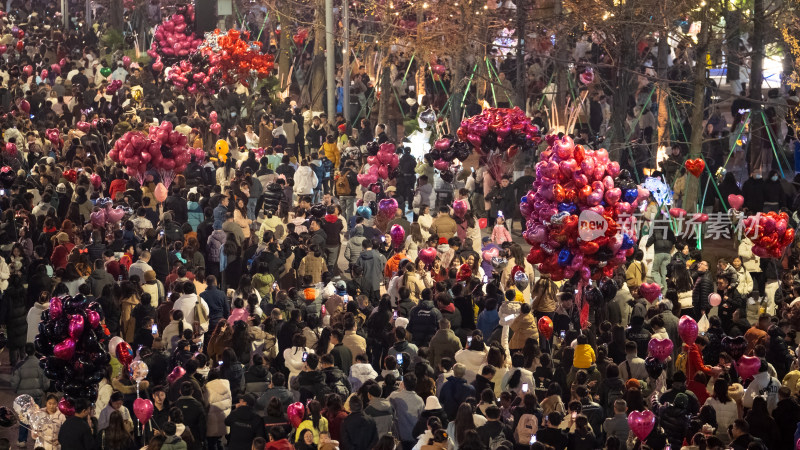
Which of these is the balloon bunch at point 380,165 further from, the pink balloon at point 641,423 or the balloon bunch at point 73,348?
the pink balloon at point 641,423

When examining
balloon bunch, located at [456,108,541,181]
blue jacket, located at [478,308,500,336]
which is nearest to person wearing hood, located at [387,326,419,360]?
blue jacket, located at [478,308,500,336]

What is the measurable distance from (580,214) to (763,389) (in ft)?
11.0

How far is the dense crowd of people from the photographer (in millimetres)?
12508

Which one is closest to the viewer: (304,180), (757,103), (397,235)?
(397,235)

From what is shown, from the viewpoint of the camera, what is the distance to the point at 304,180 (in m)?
21.8

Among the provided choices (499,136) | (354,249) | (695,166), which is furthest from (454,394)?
(499,136)

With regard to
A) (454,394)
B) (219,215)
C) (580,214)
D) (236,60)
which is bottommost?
(454,394)

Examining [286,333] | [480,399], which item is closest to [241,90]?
[286,333]

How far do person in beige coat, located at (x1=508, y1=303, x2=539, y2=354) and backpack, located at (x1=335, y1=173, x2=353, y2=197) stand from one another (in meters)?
7.49

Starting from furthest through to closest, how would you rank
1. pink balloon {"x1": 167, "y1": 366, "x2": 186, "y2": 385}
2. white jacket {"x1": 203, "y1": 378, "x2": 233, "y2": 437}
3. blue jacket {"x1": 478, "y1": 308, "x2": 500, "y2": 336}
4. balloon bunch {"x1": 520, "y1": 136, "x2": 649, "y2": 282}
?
balloon bunch {"x1": 520, "y1": 136, "x2": 649, "y2": 282}
blue jacket {"x1": 478, "y1": 308, "x2": 500, "y2": 336}
pink balloon {"x1": 167, "y1": 366, "x2": 186, "y2": 385}
white jacket {"x1": 203, "y1": 378, "x2": 233, "y2": 437}

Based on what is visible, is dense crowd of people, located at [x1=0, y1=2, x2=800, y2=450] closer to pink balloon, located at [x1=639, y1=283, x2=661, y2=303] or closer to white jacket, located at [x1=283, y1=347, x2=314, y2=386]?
white jacket, located at [x1=283, y1=347, x2=314, y2=386]

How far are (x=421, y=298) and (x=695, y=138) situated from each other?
27.9ft

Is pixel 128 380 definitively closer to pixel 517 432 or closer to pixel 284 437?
pixel 284 437

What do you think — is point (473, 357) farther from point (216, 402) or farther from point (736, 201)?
point (736, 201)
